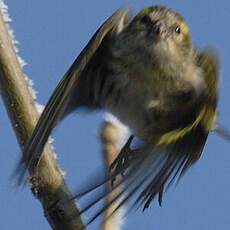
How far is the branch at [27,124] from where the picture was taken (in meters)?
0.81

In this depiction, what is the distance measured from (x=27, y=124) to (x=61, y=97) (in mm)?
187

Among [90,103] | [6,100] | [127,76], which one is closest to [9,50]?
[6,100]

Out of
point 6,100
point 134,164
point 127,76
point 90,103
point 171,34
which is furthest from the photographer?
point 171,34

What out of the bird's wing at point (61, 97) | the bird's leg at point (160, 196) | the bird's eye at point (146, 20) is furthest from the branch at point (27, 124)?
the bird's eye at point (146, 20)

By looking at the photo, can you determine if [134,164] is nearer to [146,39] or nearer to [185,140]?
[185,140]

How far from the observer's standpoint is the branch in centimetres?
81

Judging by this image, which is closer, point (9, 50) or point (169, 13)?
point (9, 50)

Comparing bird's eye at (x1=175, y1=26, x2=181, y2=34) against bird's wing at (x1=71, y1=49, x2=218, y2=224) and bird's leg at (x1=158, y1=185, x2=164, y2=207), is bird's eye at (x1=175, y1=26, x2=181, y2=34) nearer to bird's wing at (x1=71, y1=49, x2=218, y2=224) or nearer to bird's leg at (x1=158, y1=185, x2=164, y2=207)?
bird's wing at (x1=71, y1=49, x2=218, y2=224)

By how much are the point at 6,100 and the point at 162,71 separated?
55cm

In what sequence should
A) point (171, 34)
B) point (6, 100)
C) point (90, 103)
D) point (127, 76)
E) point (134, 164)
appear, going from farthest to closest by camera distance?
1. point (171, 34)
2. point (127, 76)
3. point (90, 103)
4. point (134, 164)
5. point (6, 100)

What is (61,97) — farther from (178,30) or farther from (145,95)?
(178,30)

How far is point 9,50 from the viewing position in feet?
2.78

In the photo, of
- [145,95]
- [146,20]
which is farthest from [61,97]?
[146,20]

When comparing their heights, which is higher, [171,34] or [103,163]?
[171,34]
